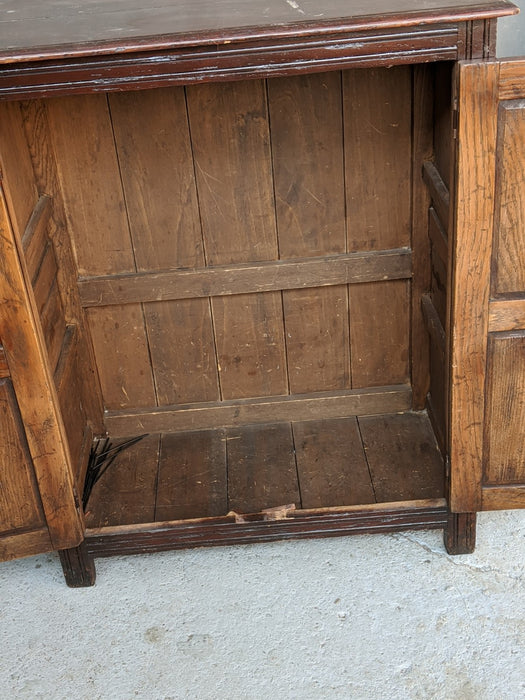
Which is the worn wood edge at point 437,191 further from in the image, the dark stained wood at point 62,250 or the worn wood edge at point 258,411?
the dark stained wood at point 62,250

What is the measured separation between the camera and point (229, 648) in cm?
225

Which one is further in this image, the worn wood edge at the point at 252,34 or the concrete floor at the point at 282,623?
the concrete floor at the point at 282,623

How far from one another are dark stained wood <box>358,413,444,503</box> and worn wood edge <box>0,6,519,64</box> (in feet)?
4.35

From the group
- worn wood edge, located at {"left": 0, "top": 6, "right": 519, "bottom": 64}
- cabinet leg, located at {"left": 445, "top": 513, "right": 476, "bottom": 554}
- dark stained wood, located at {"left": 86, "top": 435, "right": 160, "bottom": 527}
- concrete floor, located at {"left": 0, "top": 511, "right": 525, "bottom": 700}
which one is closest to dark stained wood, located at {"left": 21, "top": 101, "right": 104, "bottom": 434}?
dark stained wood, located at {"left": 86, "top": 435, "right": 160, "bottom": 527}

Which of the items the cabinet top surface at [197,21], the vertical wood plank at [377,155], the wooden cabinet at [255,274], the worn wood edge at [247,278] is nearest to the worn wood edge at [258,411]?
the wooden cabinet at [255,274]

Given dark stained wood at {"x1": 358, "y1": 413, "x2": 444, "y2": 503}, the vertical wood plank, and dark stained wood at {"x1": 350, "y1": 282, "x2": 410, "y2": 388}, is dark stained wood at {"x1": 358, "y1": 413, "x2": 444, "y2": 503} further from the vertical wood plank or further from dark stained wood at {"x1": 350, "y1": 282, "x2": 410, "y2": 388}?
the vertical wood plank

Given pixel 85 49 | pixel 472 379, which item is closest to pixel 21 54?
pixel 85 49

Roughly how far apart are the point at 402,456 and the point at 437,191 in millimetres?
850

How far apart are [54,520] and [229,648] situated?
0.59m

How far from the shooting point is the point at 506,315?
2.13 meters

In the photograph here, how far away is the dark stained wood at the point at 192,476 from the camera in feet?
8.38

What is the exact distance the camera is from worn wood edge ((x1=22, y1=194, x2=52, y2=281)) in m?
2.33

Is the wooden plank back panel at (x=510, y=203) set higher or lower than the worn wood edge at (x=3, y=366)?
higher

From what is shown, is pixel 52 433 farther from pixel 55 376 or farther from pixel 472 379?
pixel 472 379
